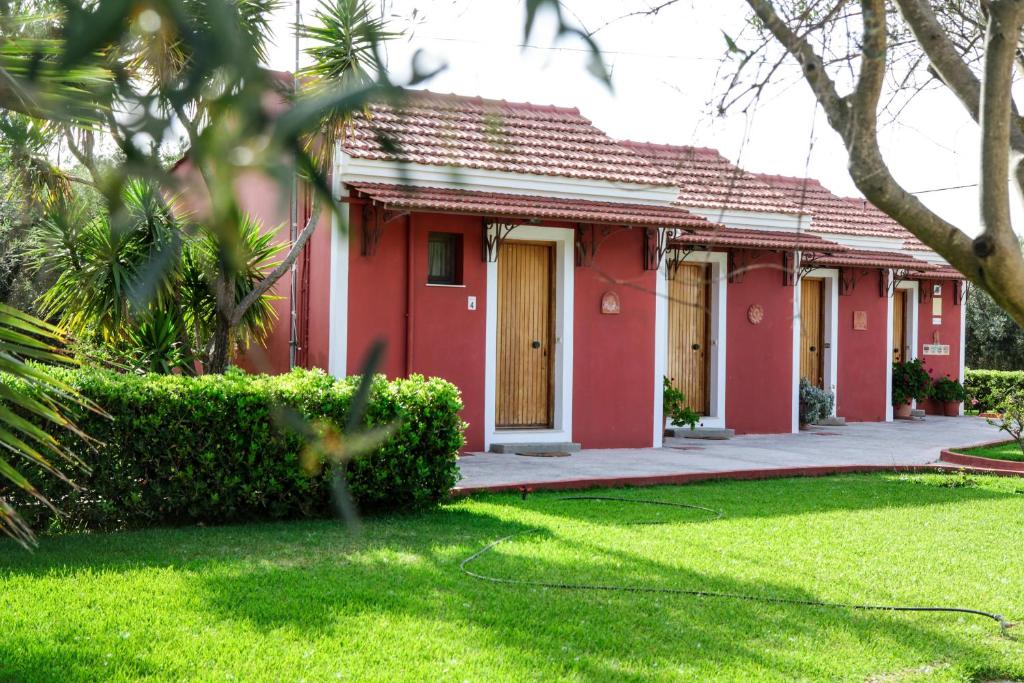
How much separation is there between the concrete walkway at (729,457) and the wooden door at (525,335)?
108cm

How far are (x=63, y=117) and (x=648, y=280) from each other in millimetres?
13480

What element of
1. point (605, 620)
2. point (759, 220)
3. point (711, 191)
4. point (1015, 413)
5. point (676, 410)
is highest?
point (711, 191)

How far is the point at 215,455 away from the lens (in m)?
7.86

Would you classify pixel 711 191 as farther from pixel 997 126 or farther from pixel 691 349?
pixel 997 126

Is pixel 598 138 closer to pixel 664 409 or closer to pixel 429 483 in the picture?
pixel 664 409

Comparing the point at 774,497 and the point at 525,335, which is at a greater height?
the point at 525,335

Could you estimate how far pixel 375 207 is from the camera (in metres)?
12.2

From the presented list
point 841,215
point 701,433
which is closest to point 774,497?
point 701,433

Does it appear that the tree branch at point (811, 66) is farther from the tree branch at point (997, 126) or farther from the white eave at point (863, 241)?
the white eave at point (863, 241)

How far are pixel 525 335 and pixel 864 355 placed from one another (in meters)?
8.90

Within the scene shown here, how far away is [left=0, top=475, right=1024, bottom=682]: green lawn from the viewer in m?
4.67

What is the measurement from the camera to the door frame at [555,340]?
1341 cm

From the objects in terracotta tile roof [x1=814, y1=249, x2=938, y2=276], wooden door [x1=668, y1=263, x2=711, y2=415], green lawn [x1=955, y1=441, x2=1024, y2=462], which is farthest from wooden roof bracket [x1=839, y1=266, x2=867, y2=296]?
green lawn [x1=955, y1=441, x2=1024, y2=462]

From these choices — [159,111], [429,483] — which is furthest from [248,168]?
[429,483]
